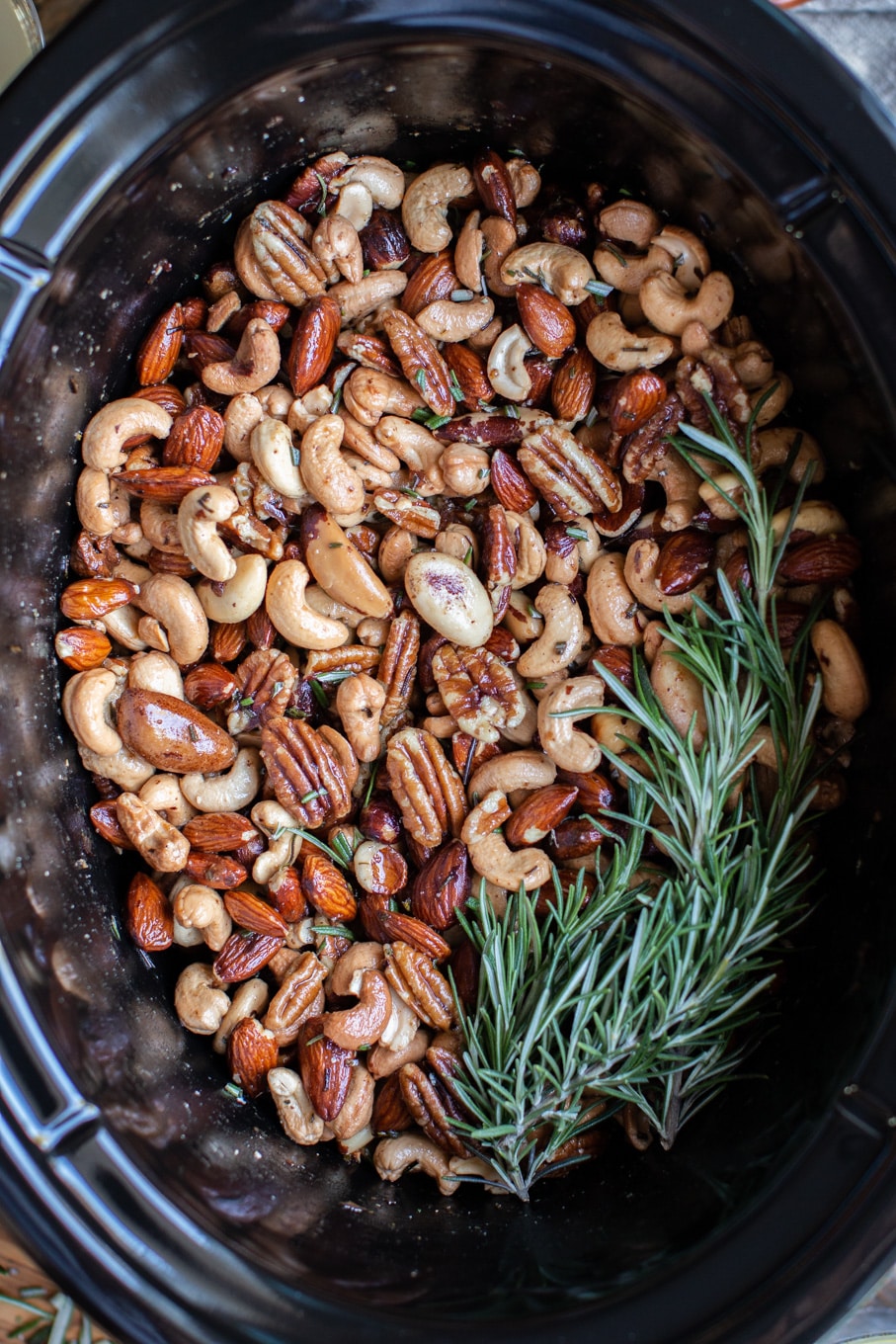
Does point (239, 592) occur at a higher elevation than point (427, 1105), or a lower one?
higher

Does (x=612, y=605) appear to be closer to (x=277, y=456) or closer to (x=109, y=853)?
(x=277, y=456)

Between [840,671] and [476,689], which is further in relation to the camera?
[476,689]

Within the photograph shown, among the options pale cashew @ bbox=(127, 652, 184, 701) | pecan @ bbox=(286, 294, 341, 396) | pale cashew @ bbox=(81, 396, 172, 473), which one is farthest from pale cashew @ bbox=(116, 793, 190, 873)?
pecan @ bbox=(286, 294, 341, 396)

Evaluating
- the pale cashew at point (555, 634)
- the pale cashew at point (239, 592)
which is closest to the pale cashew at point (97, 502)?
the pale cashew at point (239, 592)

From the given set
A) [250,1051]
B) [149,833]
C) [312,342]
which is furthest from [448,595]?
[250,1051]

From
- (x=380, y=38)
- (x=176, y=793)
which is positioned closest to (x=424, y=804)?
(x=176, y=793)

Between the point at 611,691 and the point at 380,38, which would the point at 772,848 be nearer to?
the point at 611,691

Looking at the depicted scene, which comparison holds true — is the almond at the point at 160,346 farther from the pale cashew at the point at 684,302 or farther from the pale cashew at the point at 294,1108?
the pale cashew at the point at 294,1108
